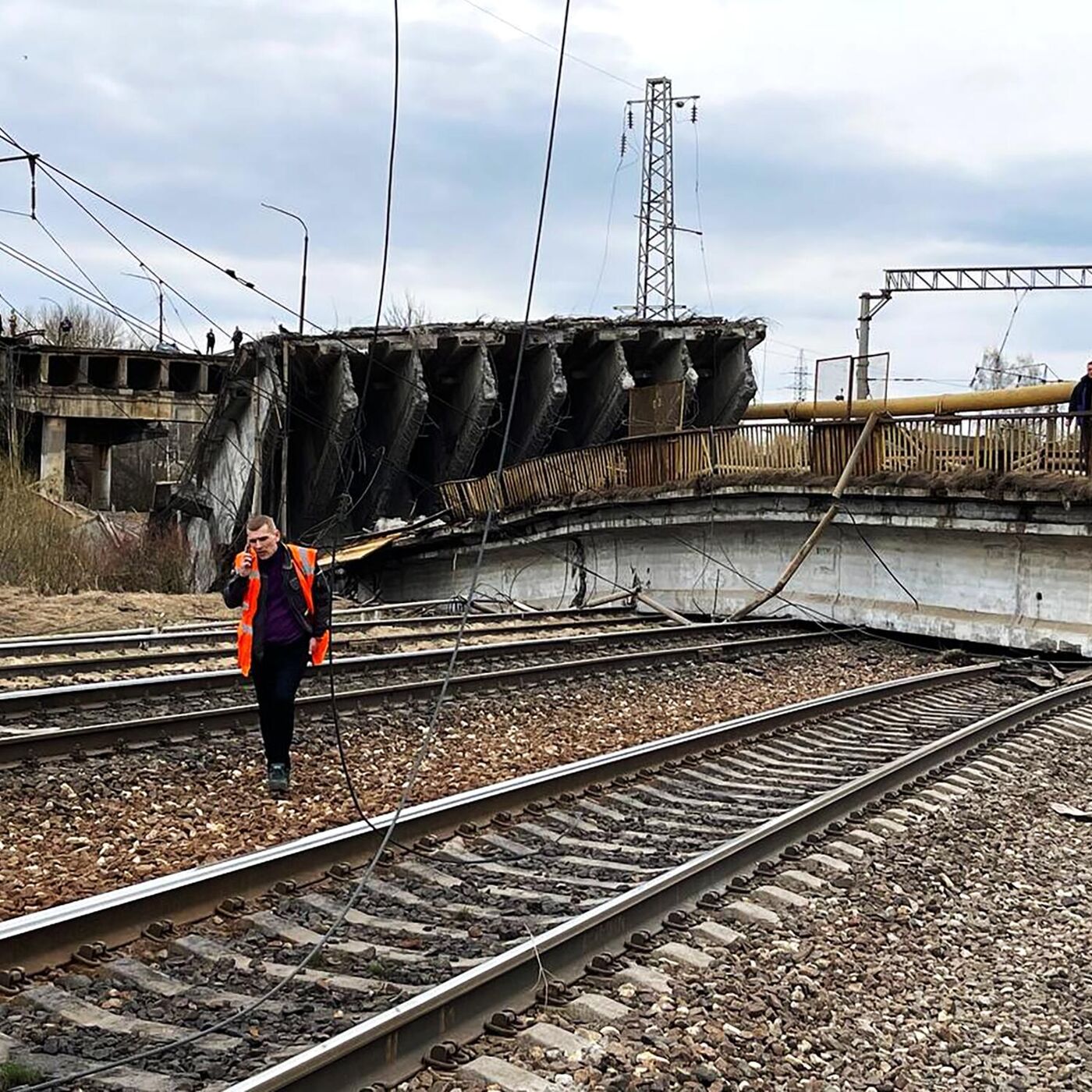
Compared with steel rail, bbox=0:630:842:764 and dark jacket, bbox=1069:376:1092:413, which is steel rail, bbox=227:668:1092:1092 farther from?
dark jacket, bbox=1069:376:1092:413

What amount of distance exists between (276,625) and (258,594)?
0.76 ft

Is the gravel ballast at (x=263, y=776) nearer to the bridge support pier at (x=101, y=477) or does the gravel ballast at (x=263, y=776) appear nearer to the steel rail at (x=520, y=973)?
the steel rail at (x=520, y=973)

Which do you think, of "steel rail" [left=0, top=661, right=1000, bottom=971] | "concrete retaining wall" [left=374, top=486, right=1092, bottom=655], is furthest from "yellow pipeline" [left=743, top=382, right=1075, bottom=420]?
"steel rail" [left=0, top=661, right=1000, bottom=971]

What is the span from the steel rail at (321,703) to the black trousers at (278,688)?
1450 millimetres

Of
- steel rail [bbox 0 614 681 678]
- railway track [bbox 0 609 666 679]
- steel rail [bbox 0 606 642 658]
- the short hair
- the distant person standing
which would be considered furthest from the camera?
the distant person standing

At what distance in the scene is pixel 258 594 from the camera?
8.48 metres

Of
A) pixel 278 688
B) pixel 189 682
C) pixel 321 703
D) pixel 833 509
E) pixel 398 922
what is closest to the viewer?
pixel 398 922

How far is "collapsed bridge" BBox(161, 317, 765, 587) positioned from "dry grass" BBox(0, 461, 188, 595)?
2.21 meters

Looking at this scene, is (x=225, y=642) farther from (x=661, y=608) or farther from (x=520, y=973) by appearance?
(x=520, y=973)

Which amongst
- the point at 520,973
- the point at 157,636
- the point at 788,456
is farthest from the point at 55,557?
the point at 520,973

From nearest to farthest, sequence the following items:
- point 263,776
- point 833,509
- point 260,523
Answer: point 260,523 → point 263,776 → point 833,509

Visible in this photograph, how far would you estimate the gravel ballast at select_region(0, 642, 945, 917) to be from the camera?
6910 millimetres

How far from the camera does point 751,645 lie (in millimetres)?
17844

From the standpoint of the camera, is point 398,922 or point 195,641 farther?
point 195,641
